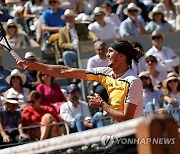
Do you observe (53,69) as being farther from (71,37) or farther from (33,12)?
(33,12)

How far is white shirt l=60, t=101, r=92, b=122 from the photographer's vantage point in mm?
10656

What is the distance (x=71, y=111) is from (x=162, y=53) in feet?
9.11

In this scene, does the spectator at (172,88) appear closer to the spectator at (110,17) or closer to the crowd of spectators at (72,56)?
the crowd of spectators at (72,56)

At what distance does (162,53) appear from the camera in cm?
1276

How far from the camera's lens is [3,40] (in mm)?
6973

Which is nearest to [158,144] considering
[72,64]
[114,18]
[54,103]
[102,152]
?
[102,152]

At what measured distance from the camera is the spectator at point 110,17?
1423 cm

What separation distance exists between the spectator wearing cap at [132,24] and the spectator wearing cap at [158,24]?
0.18m

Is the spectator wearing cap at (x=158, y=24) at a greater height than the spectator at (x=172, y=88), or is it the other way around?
the spectator wearing cap at (x=158, y=24)

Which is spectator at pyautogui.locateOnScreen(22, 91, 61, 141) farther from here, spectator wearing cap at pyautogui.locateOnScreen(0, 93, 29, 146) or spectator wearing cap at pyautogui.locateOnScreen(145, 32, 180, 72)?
spectator wearing cap at pyautogui.locateOnScreen(145, 32, 180, 72)

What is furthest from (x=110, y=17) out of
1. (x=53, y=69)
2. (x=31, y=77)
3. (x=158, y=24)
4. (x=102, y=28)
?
(x=53, y=69)

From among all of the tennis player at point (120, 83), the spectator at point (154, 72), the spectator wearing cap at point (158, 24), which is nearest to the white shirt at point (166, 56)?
the spectator at point (154, 72)

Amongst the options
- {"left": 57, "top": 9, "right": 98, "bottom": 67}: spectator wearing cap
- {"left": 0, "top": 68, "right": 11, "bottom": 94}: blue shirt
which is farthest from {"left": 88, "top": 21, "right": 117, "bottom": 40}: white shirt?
{"left": 0, "top": 68, "right": 11, "bottom": 94}: blue shirt

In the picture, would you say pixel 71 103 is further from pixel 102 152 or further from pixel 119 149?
pixel 119 149
